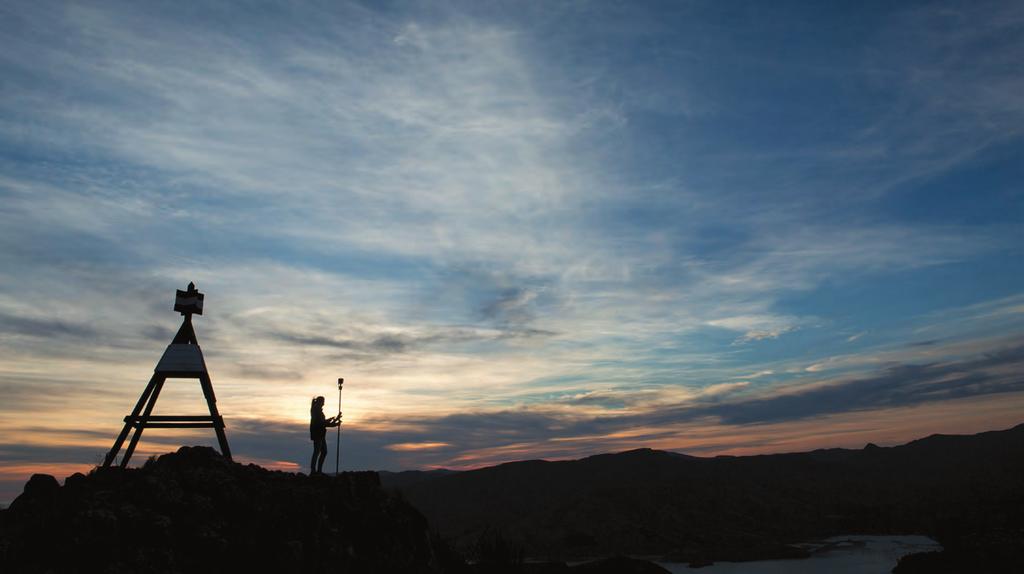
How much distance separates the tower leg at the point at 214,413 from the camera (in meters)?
20.5

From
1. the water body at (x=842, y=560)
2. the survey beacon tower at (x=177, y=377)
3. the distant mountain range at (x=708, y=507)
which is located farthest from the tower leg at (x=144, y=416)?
the water body at (x=842, y=560)

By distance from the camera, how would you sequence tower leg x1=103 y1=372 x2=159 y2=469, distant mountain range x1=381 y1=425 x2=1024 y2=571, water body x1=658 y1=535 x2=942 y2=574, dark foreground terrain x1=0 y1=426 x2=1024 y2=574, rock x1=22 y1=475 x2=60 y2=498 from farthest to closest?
1. distant mountain range x1=381 y1=425 x2=1024 y2=571
2. water body x1=658 y1=535 x2=942 y2=574
3. tower leg x1=103 y1=372 x2=159 y2=469
4. rock x1=22 y1=475 x2=60 y2=498
5. dark foreground terrain x1=0 y1=426 x2=1024 y2=574

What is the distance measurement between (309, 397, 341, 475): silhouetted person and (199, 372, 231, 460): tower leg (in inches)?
95.8

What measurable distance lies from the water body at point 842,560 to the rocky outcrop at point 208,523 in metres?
25.9

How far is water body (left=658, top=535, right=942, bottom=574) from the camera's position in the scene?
38.9 metres

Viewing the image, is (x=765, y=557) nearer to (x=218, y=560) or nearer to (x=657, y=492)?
(x=657, y=492)

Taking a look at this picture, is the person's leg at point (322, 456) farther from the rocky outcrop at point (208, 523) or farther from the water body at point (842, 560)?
the water body at point (842, 560)

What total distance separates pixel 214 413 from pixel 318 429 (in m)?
3.19

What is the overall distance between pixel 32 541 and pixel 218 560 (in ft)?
12.0

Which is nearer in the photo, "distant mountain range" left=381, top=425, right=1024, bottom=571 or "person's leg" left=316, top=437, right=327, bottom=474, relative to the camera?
"person's leg" left=316, top=437, right=327, bottom=474

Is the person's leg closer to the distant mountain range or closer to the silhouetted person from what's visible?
the silhouetted person

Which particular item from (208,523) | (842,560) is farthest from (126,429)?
(842,560)

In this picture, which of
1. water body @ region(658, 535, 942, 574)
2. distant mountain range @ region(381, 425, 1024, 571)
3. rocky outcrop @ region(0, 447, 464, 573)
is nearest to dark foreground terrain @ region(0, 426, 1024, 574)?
rocky outcrop @ region(0, 447, 464, 573)

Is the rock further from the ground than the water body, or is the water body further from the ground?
the rock
